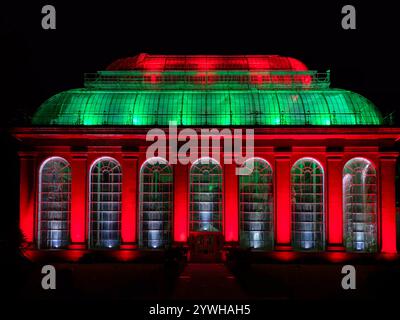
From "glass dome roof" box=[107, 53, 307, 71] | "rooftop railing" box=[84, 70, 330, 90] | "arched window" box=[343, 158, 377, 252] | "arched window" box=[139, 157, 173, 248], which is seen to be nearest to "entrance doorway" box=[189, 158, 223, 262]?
"arched window" box=[139, 157, 173, 248]

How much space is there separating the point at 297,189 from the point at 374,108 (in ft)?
29.3

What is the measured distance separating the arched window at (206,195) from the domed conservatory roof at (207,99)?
11.2 ft

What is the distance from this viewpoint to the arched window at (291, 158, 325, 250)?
50.0 meters

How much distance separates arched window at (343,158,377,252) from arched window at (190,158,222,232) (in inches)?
376

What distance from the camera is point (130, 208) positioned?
163 feet

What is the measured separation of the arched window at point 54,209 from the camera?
49969mm

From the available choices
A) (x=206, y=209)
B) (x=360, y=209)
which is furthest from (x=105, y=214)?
(x=360, y=209)

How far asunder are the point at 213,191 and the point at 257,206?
3.51 meters

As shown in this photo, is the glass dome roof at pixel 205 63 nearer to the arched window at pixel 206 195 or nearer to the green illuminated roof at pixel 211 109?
the green illuminated roof at pixel 211 109

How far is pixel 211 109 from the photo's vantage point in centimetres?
5094

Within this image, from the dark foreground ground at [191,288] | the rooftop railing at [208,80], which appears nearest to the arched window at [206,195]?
the dark foreground ground at [191,288]

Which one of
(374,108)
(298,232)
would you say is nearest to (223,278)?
(298,232)

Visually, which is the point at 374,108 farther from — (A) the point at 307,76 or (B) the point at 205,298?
(B) the point at 205,298

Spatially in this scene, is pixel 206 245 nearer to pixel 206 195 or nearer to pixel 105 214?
pixel 206 195
